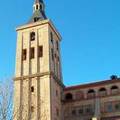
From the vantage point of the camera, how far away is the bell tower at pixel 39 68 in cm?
5406

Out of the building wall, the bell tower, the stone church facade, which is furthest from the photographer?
the building wall

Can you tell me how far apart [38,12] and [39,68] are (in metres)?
14.8

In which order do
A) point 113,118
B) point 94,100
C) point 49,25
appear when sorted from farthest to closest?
point 49,25 < point 94,100 < point 113,118

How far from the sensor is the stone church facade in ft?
180

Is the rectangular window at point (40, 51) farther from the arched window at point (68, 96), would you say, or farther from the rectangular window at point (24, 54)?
the arched window at point (68, 96)

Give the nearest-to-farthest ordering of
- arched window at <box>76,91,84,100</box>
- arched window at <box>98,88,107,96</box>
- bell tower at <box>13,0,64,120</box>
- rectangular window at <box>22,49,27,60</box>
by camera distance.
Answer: bell tower at <box>13,0,64,120</box> < arched window at <box>98,88,107,96</box> < arched window at <box>76,91,84,100</box> < rectangular window at <box>22,49,27,60</box>

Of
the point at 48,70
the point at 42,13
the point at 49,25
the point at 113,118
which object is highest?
the point at 42,13

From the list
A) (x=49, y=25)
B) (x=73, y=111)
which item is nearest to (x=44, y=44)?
(x=49, y=25)

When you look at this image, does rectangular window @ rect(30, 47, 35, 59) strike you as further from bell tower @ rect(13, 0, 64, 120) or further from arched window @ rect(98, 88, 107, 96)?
arched window @ rect(98, 88, 107, 96)

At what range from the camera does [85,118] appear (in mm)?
56469

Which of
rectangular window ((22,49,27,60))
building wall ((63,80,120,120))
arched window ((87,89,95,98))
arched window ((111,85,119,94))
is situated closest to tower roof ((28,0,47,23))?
rectangular window ((22,49,27,60))

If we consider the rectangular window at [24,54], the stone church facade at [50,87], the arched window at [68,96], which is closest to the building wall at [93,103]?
the stone church facade at [50,87]

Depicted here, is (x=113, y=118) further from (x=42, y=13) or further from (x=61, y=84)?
(x=42, y=13)

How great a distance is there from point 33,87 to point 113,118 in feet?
45.0
